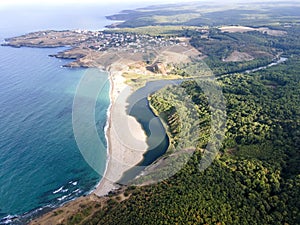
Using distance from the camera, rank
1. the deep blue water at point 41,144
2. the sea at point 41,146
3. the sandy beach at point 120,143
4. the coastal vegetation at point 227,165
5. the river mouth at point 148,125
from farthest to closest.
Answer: the river mouth at point 148,125 → the sandy beach at point 120,143 → the deep blue water at point 41,144 → the sea at point 41,146 → the coastal vegetation at point 227,165

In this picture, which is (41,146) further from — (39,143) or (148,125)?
(148,125)

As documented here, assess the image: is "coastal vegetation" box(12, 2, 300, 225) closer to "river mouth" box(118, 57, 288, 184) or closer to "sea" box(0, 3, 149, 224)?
"river mouth" box(118, 57, 288, 184)

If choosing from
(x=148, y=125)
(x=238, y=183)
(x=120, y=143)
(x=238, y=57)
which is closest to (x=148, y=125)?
(x=148, y=125)

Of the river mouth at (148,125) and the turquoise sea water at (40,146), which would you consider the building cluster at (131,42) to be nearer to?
the turquoise sea water at (40,146)

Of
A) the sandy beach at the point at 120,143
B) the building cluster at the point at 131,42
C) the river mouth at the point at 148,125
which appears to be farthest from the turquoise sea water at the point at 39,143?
the building cluster at the point at 131,42

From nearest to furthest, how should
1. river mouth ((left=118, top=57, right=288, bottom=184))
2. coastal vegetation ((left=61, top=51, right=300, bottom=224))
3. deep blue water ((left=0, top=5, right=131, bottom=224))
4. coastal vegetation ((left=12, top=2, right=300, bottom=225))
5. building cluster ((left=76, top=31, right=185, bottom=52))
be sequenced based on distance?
coastal vegetation ((left=61, top=51, right=300, bottom=224)) → coastal vegetation ((left=12, top=2, right=300, bottom=225)) → deep blue water ((left=0, top=5, right=131, bottom=224)) → river mouth ((left=118, top=57, right=288, bottom=184)) → building cluster ((left=76, top=31, right=185, bottom=52))

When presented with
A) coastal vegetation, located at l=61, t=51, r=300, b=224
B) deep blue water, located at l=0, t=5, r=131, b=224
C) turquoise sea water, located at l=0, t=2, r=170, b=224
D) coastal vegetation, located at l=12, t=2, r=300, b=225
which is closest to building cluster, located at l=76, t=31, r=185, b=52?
deep blue water, located at l=0, t=5, r=131, b=224

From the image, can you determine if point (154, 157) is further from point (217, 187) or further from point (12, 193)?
point (12, 193)

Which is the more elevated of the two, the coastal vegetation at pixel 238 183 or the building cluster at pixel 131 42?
the building cluster at pixel 131 42
